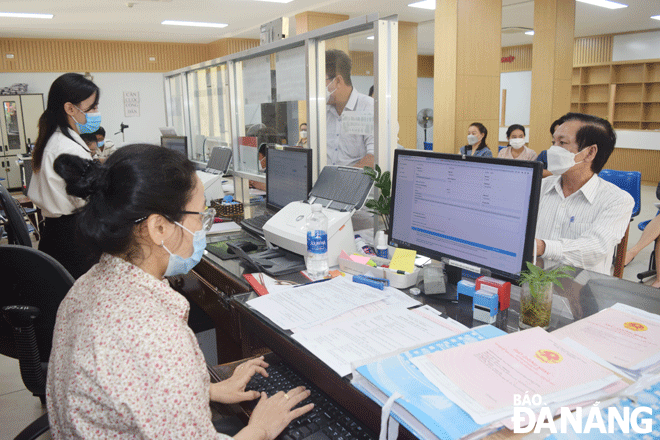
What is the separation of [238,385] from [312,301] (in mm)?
299

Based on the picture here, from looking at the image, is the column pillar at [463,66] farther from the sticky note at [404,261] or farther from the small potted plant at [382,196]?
the sticky note at [404,261]

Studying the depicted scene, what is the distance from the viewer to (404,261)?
1.49 m

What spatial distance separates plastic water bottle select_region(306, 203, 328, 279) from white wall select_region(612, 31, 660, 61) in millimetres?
10602

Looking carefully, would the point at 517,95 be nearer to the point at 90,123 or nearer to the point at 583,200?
the point at 583,200

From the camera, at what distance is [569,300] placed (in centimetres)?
131

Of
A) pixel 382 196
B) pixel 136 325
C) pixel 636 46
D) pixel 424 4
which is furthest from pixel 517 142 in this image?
pixel 636 46

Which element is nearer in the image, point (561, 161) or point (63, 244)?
point (561, 161)

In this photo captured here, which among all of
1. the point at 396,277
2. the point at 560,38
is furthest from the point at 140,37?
the point at 396,277

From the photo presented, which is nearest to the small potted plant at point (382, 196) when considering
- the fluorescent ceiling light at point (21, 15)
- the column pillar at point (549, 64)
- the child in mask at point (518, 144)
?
the child in mask at point (518, 144)

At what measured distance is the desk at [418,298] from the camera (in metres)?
1.00

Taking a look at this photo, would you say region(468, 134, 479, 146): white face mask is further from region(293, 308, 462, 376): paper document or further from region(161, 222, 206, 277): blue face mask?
region(161, 222, 206, 277): blue face mask

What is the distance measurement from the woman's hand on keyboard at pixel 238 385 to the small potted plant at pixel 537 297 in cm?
66

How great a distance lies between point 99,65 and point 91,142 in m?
6.36

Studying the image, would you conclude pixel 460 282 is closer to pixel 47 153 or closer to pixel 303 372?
pixel 303 372
